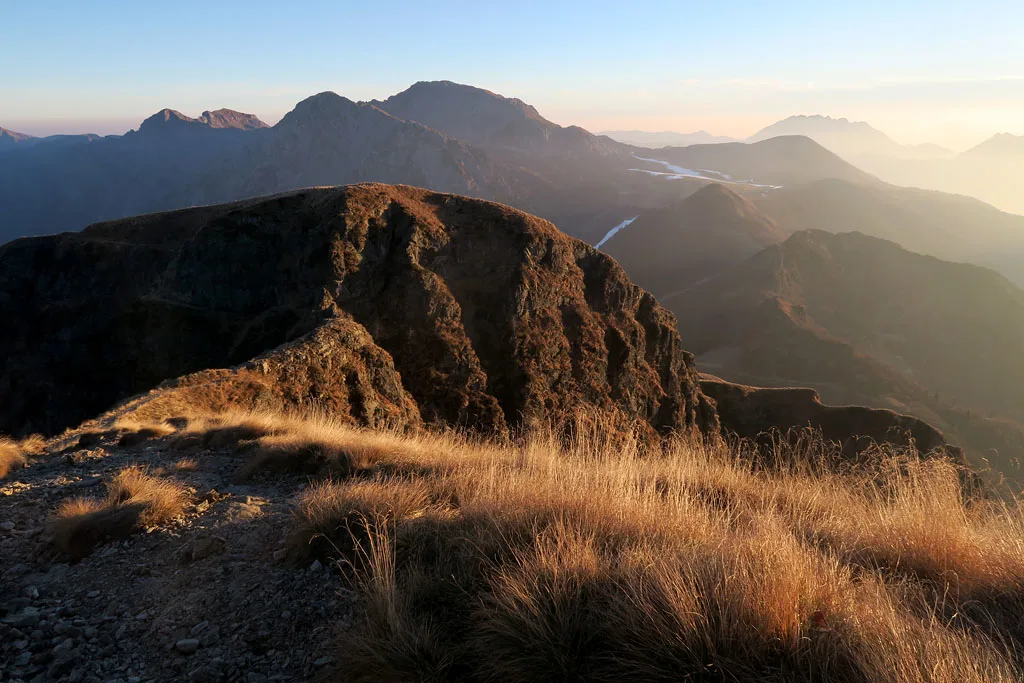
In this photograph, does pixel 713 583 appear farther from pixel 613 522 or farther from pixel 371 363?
pixel 371 363

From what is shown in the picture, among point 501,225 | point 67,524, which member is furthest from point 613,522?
point 501,225

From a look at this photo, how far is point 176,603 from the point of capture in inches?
160

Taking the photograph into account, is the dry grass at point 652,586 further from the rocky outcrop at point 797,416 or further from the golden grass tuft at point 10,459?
the rocky outcrop at point 797,416

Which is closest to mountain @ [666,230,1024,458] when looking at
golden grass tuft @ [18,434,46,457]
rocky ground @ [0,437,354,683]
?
golden grass tuft @ [18,434,46,457]

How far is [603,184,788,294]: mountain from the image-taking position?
153 meters

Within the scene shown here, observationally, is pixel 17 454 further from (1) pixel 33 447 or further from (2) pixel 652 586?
(2) pixel 652 586

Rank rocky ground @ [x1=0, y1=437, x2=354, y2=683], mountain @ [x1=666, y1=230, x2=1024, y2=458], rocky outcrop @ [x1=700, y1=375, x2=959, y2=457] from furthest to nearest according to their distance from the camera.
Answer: mountain @ [x1=666, y1=230, x2=1024, y2=458]
rocky outcrop @ [x1=700, y1=375, x2=959, y2=457]
rocky ground @ [x1=0, y1=437, x2=354, y2=683]

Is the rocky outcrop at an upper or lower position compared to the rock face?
lower

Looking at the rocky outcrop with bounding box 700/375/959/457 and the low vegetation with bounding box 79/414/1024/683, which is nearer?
the low vegetation with bounding box 79/414/1024/683

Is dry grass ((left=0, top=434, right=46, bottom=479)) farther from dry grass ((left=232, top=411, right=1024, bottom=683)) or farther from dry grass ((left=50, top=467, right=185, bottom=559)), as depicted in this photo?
A: dry grass ((left=232, top=411, right=1024, bottom=683))

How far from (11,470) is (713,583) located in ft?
31.6

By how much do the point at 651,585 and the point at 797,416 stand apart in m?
56.9

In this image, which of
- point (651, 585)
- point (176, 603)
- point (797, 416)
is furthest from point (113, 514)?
point (797, 416)

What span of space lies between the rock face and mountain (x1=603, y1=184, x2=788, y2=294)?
339ft
